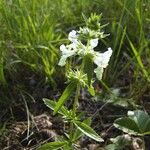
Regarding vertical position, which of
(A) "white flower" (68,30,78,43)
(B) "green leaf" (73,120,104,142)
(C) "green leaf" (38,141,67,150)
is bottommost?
(C) "green leaf" (38,141,67,150)

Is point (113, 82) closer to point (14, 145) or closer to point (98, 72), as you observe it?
point (14, 145)

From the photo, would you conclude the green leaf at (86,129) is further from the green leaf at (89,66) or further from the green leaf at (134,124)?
the green leaf at (134,124)

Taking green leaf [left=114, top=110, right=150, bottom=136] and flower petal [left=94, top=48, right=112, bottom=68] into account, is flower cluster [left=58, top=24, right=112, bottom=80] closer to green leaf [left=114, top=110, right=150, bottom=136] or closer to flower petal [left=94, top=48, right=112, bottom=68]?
flower petal [left=94, top=48, right=112, bottom=68]

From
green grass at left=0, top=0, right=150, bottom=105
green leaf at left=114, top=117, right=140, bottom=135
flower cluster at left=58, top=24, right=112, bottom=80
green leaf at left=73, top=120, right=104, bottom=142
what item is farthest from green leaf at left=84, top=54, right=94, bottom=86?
green grass at left=0, top=0, right=150, bottom=105

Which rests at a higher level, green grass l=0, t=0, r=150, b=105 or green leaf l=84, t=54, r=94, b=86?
green leaf l=84, t=54, r=94, b=86

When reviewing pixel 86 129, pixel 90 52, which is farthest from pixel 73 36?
pixel 86 129

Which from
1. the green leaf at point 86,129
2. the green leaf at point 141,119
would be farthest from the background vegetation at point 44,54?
the green leaf at point 86,129

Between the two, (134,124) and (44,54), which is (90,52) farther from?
(44,54)
